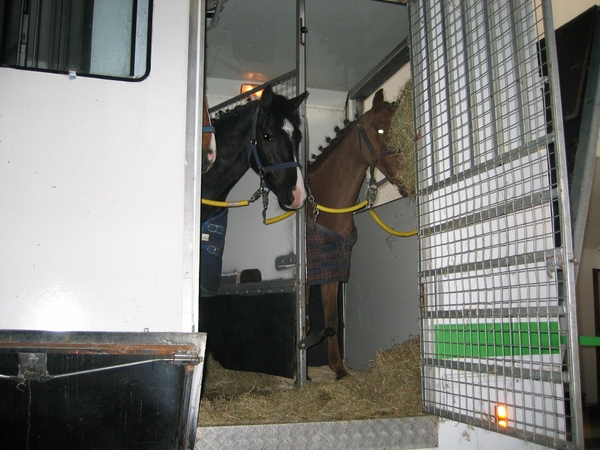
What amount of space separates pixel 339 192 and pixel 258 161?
97 centimetres

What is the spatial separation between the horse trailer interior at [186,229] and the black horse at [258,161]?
1091 millimetres

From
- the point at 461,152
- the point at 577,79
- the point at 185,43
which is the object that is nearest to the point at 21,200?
the point at 185,43

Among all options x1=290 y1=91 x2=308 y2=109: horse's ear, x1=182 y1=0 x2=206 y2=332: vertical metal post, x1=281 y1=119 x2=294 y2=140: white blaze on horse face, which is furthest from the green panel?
x1=290 y1=91 x2=308 y2=109: horse's ear

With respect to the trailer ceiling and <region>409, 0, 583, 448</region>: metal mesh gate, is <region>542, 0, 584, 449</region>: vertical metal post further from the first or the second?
the trailer ceiling

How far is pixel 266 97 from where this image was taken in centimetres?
348

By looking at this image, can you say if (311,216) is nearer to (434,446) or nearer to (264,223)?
(264,223)

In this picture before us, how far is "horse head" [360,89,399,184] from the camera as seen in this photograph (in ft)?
12.9

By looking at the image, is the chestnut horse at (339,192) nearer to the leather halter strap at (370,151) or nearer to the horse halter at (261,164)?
the leather halter strap at (370,151)

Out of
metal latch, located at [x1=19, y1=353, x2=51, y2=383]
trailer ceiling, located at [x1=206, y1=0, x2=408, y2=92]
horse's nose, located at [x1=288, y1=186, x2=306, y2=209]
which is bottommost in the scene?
metal latch, located at [x1=19, y1=353, x2=51, y2=383]

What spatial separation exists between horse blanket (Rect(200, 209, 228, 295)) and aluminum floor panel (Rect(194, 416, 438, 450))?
160 centimetres

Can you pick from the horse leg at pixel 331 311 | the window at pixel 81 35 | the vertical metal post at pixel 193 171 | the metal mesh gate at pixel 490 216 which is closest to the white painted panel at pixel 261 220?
the horse leg at pixel 331 311

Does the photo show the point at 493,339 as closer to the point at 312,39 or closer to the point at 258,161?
the point at 258,161

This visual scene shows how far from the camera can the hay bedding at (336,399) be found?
2.20 m

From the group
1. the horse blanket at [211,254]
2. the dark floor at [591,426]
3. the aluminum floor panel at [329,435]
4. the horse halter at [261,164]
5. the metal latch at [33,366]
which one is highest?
the horse halter at [261,164]
